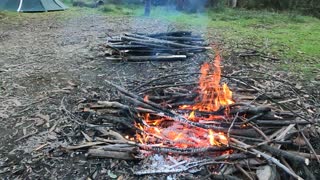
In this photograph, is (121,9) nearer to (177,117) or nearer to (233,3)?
(233,3)

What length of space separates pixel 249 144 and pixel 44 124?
226 centimetres

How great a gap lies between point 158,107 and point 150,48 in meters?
3.07

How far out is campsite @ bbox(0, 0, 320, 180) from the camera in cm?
270

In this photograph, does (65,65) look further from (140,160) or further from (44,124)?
(140,160)

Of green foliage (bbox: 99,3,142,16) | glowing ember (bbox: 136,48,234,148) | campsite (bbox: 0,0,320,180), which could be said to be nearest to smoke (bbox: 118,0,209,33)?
green foliage (bbox: 99,3,142,16)

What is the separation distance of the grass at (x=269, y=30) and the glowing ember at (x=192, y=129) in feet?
8.14

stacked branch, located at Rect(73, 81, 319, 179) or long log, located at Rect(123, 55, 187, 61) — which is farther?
long log, located at Rect(123, 55, 187, 61)

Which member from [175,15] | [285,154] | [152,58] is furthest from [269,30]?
[285,154]

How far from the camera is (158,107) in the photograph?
3.35 metres

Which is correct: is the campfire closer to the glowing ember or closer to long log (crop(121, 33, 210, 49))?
the glowing ember

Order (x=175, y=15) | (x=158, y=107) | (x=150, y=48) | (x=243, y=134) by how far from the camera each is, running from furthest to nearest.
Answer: (x=175, y=15)
(x=150, y=48)
(x=158, y=107)
(x=243, y=134)

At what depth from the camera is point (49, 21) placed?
10453 mm

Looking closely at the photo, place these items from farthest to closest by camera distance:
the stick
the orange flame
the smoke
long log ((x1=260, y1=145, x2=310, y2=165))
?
the smoke
the orange flame
long log ((x1=260, y1=145, x2=310, y2=165))
the stick

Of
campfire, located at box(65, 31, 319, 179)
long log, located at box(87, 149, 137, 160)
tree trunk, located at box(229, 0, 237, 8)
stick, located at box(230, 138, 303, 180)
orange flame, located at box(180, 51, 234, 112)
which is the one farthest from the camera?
tree trunk, located at box(229, 0, 237, 8)
